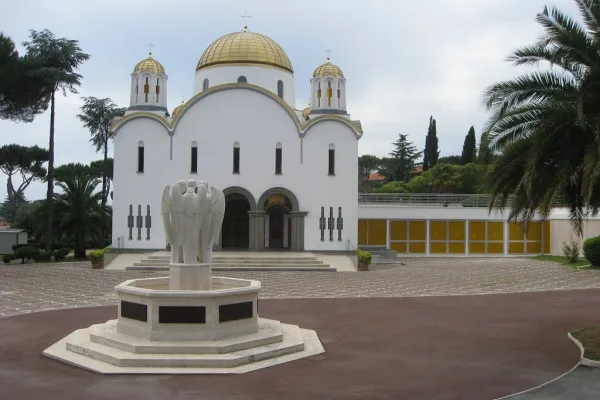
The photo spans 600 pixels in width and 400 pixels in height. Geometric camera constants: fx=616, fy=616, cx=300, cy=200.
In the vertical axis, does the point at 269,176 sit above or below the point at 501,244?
above

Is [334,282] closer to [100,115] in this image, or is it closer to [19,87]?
[19,87]

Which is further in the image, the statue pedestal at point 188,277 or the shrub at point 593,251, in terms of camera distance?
the shrub at point 593,251

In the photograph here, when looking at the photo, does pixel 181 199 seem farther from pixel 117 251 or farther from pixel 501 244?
pixel 501 244

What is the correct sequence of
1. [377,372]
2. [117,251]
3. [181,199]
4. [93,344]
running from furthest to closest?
[117,251] < [181,199] < [93,344] < [377,372]

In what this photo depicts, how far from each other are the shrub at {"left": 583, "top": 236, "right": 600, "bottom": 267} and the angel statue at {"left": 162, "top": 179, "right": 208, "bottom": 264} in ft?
72.2

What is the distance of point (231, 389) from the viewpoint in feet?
28.3

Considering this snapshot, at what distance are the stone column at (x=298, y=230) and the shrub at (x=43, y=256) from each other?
42.3 ft

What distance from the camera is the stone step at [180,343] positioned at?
10148 mm

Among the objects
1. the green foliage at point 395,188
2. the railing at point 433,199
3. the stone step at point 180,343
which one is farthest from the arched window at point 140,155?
the green foliage at point 395,188

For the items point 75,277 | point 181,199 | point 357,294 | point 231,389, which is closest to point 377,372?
point 231,389

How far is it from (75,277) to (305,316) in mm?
12702

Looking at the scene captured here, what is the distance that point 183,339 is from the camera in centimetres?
1059

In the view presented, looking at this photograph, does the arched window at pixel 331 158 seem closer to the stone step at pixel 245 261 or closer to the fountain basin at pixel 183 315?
the stone step at pixel 245 261

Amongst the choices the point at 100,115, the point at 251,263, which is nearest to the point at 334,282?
the point at 251,263
